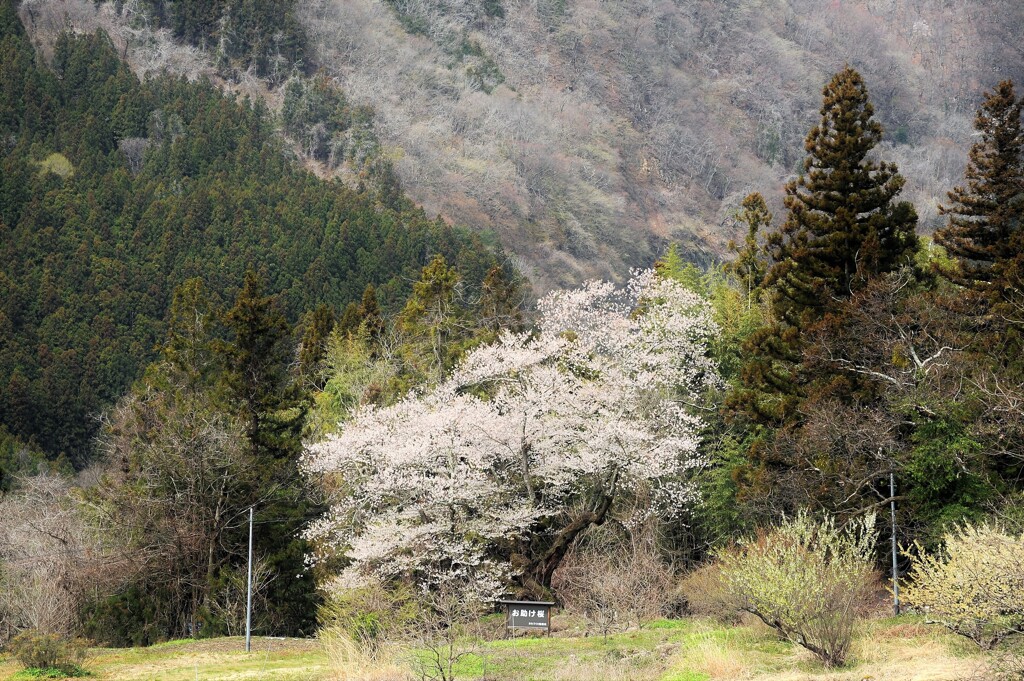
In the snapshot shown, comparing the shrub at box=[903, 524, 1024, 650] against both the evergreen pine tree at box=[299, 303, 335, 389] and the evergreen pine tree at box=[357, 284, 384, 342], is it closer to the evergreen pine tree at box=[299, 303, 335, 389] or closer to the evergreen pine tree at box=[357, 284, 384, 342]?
the evergreen pine tree at box=[299, 303, 335, 389]

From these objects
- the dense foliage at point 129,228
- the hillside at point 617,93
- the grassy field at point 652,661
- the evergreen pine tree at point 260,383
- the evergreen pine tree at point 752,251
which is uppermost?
the hillside at point 617,93

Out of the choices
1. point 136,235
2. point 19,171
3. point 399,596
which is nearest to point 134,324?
point 136,235

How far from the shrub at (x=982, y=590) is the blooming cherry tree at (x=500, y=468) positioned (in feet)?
50.8

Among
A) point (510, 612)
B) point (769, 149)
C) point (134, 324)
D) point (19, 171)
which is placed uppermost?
point (769, 149)

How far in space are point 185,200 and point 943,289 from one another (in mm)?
66168

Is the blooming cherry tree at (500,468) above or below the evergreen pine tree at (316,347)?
below

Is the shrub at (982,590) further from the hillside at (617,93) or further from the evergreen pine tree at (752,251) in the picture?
the hillside at (617,93)

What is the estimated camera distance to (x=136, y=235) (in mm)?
83750

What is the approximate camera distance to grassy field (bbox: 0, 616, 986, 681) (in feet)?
53.9

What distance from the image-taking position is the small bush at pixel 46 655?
22.6 meters

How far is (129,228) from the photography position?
8494 centimetres

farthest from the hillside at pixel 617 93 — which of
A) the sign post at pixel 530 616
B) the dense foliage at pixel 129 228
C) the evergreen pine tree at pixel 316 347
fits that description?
the sign post at pixel 530 616

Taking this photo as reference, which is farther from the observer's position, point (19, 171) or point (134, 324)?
point (19, 171)

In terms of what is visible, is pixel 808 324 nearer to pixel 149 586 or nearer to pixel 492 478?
pixel 492 478
